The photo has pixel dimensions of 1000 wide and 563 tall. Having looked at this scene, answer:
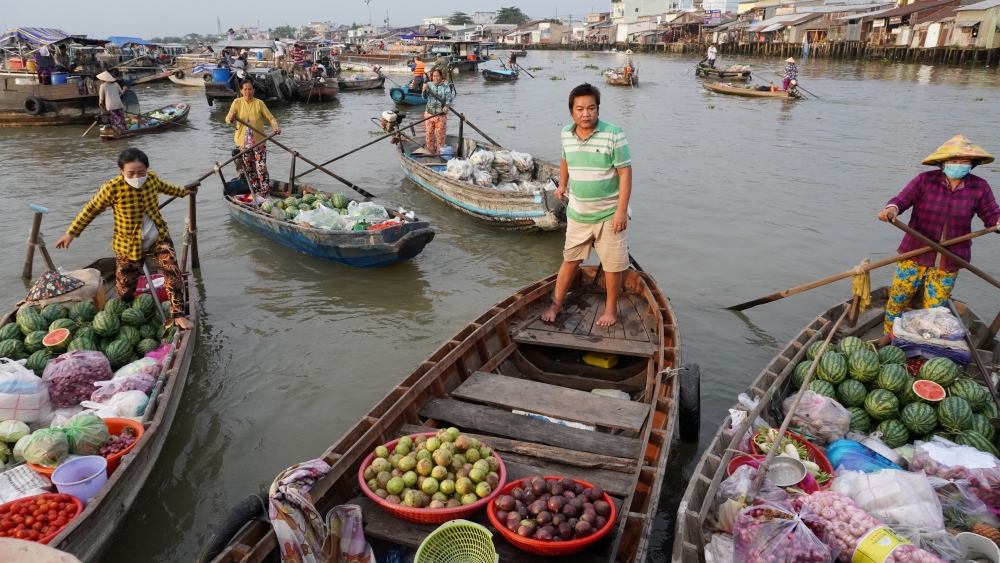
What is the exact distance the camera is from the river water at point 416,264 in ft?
15.7

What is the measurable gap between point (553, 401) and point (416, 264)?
181 inches

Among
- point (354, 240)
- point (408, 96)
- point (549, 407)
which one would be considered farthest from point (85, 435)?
point (408, 96)

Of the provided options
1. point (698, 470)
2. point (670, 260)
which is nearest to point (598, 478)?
point (698, 470)

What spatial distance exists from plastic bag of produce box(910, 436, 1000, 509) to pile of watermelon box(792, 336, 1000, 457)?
0.22 metres

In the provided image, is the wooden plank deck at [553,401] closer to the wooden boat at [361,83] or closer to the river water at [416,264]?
the river water at [416,264]

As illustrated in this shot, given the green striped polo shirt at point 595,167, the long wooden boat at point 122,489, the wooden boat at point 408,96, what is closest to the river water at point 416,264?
the long wooden boat at point 122,489

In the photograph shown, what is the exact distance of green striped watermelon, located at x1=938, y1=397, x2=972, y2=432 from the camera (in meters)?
3.67

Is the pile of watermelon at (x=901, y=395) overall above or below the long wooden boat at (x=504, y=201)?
below

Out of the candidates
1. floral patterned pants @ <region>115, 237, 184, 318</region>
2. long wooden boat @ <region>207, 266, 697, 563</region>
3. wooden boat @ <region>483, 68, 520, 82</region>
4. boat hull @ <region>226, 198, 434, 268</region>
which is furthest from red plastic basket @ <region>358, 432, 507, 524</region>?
wooden boat @ <region>483, 68, 520, 82</region>

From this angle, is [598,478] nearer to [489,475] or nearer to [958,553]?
[489,475]

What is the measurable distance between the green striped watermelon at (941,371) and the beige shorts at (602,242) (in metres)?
2.21

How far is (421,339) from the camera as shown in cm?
646

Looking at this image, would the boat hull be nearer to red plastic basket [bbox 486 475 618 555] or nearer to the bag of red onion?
red plastic basket [bbox 486 475 618 555]

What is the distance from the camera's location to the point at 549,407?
3971 mm
